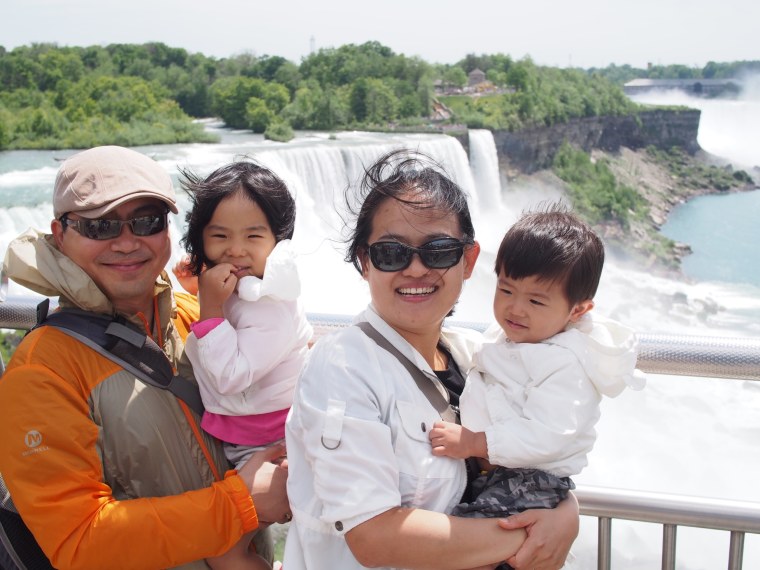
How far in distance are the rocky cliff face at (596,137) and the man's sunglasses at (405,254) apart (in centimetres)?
3105

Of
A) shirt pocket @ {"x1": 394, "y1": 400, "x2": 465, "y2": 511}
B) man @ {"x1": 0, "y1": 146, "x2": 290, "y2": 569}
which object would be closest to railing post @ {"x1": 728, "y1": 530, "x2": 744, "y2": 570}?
shirt pocket @ {"x1": 394, "y1": 400, "x2": 465, "y2": 511}

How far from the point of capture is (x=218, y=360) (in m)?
1.81

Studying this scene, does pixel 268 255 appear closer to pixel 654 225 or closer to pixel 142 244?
pixel 142 244

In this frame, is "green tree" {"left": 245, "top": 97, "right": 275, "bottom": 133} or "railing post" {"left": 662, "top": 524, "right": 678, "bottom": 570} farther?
"green tree" {"left": 245, "top": 97, "right": 275, "bottom": 133}

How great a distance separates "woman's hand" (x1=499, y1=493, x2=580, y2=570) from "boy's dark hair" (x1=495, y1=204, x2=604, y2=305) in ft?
1.65

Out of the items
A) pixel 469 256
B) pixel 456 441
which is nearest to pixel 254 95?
pixel 469 256

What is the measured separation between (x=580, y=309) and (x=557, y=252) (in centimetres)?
18

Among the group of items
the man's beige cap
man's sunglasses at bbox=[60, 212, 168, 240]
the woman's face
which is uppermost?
the man's beige cap

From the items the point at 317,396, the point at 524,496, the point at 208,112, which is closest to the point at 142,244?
the point at 317,396

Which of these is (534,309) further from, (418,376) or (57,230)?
(57,230)

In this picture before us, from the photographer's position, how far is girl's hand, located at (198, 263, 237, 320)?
190 centimetres

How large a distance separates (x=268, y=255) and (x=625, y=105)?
5612 centimetres

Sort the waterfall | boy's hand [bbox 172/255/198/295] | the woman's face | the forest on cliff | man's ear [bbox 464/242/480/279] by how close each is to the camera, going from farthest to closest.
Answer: the waterfall, the forest on cliff, boy's hand [bbox 172/255/198/295], man's ear [bbox 464/242/480/279], the woman's face

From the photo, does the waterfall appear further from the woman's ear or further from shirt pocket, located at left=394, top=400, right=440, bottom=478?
shirt pocket, located at left=394, top=400, right=440, bottom=478
